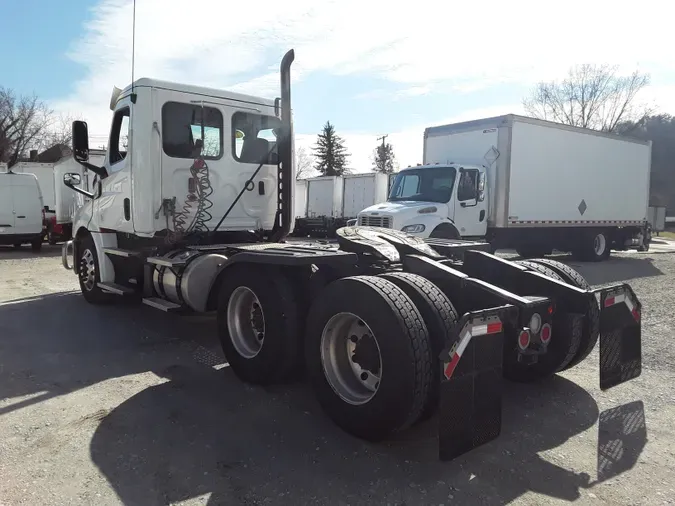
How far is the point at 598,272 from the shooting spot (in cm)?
1388

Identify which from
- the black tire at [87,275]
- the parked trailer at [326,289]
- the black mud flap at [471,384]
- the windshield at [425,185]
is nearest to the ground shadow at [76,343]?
the black tire at [87,275]

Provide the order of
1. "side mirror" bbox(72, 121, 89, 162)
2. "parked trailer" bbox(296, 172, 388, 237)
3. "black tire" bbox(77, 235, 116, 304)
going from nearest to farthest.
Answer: "side mirror" bbox(72, 121, 89, 162) < "black tire" bbox(77, 235, 116, 304) < "parked trailer" bbox(296, 172, 388, 237)

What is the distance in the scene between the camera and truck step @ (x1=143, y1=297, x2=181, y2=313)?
5.91 metres

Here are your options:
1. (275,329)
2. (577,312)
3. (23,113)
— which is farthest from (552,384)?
(23,113)

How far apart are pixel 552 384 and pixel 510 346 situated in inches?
59.3

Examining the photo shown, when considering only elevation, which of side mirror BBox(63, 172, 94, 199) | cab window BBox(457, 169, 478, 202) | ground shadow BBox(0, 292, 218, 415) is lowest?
ground shadow BBox(0, 292, 218, 415)

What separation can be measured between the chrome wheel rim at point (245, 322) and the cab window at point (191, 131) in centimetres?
254

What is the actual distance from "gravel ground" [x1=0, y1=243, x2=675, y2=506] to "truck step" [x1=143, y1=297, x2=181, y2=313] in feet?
1.63

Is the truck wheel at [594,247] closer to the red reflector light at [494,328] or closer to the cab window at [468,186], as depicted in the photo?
the cab window at [468,186]

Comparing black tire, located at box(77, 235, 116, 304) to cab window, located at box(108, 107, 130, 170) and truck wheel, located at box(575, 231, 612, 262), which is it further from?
truck wheel, located at box(575, 231, 612, 262)

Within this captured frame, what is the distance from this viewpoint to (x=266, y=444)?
12.0 ft

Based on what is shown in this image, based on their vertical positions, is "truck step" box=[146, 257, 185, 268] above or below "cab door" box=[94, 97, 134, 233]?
below

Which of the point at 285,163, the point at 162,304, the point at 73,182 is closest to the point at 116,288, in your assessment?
the point at 162,304

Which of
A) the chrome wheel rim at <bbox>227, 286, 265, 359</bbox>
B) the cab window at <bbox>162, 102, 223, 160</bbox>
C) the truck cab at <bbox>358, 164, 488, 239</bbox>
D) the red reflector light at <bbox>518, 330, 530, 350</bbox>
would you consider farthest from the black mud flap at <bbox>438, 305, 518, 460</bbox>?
the truck cab at <bbox>358, 164, 488, 239</bbox>
